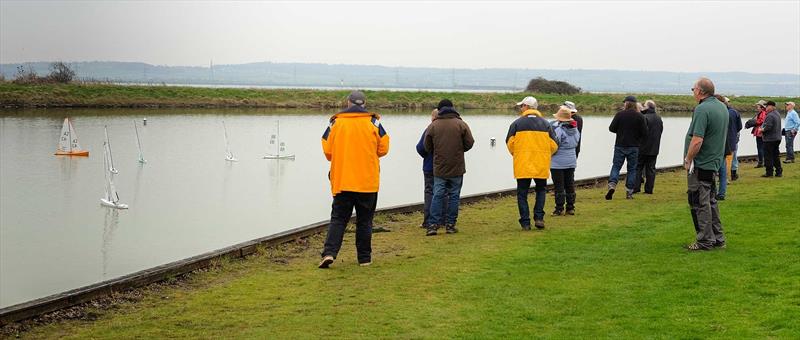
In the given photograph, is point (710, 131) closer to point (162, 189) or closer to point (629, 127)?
point (629, 127)

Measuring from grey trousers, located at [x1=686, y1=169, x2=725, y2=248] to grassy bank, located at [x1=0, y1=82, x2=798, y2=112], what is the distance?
5334 cm

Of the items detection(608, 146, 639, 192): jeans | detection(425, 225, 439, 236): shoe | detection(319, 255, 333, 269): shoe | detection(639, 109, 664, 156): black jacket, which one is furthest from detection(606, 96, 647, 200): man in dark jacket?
detection(319, 255, 333, 269): shoe

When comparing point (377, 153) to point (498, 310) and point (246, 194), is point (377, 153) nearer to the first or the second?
point (498, 310)

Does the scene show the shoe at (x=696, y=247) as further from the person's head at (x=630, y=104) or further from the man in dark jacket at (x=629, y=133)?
the person's head at (x=630, y=104)

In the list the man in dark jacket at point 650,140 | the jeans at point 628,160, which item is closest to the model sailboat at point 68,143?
the jeans at point 628,160

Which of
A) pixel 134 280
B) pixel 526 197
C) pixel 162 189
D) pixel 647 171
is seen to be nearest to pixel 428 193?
pixel 526 197

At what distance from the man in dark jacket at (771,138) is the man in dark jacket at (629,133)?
4.66 m

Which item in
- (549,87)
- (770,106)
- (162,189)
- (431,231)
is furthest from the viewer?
(549,87)

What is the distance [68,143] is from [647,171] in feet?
61.4

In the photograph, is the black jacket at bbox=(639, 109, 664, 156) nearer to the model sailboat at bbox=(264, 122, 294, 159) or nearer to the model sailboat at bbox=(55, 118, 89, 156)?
the model sailboat at bbox=(264, 122, 294, 159)

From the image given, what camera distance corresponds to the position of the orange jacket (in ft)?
35.6

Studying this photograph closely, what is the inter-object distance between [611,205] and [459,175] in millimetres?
4277

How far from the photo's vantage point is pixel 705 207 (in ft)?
36.1

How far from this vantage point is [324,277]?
418 inches
